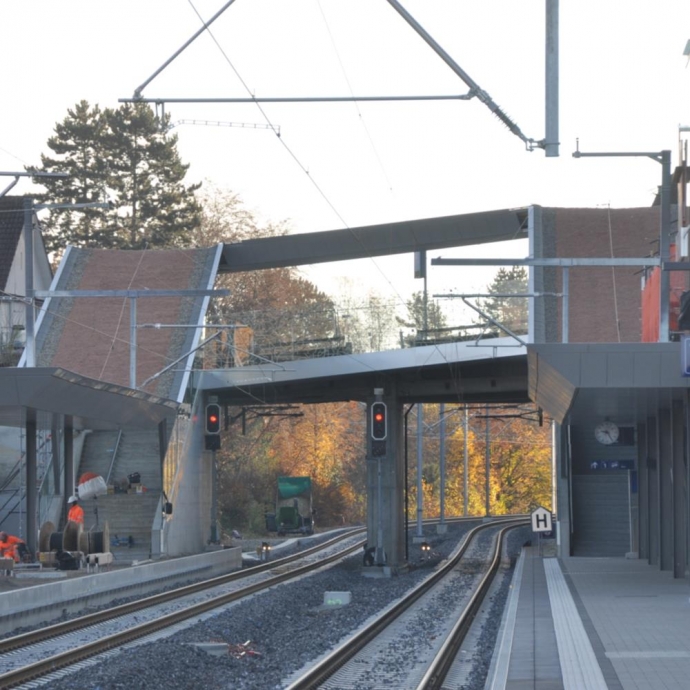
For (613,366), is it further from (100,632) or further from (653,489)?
(653,489)

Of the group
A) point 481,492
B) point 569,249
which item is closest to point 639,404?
point 569,249

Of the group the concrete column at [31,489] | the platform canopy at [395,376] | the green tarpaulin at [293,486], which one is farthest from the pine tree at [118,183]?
the concrete column at [31,489]

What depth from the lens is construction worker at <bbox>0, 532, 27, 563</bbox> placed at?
25156mm

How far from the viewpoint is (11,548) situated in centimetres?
2569

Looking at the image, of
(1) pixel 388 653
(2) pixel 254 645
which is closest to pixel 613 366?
(1) pixel 388 653

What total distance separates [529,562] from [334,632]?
1669 centimetres

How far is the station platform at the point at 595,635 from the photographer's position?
11.9 metres

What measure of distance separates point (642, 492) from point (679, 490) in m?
10.5

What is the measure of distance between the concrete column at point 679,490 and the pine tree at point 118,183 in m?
46.6

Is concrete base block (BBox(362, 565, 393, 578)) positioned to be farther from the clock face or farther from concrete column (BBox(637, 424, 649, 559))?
concrete column (BBox(637, 424, 649, 559))

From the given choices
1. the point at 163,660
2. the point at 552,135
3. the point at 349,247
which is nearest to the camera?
the point at 552,135

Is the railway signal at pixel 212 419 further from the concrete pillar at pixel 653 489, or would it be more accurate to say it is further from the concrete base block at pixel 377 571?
the concrete pillar at pixel 653 489

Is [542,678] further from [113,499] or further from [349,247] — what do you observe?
[349,247]

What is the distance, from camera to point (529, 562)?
115ft
